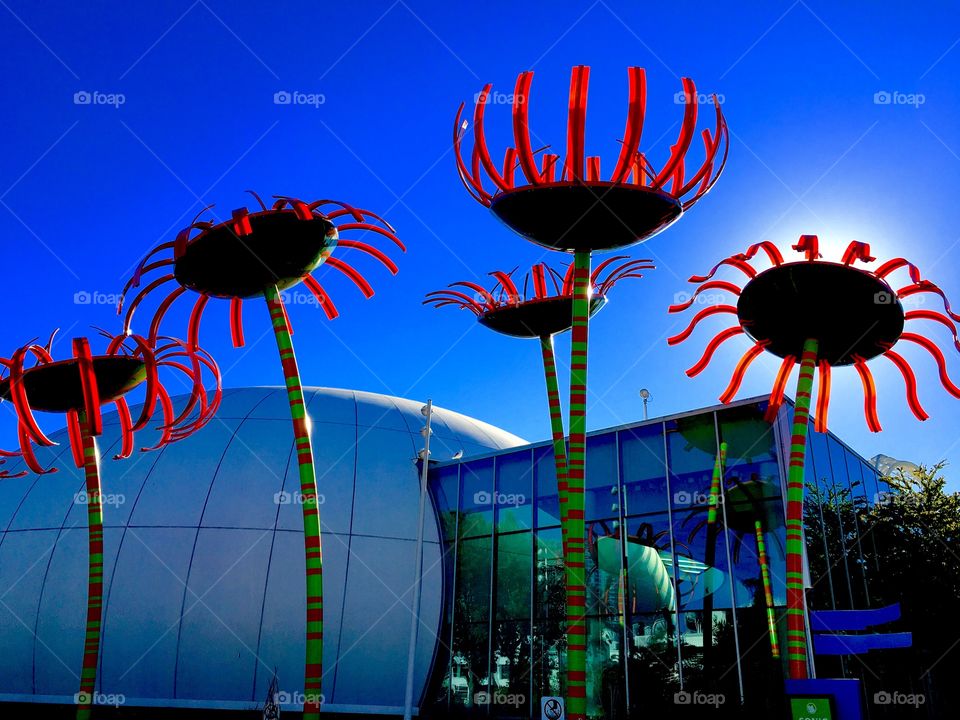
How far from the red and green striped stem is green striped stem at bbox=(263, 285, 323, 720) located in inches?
270

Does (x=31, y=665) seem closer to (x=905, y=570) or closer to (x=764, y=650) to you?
(x=764, y=650)

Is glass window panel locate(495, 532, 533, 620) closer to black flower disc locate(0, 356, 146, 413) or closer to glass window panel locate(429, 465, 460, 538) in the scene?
glass window panel locate(429, 465, 460, 538)

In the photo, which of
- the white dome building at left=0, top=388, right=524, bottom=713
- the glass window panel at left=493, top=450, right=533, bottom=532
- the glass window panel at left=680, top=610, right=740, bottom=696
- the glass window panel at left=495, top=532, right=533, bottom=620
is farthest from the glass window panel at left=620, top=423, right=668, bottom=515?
the white dome building at left=0, top=388, right=524, bottom=713

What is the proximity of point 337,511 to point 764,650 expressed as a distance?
13.1 meters

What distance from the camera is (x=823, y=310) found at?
13.0 metres

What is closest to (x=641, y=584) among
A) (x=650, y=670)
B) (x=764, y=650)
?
(x=650, y=670)

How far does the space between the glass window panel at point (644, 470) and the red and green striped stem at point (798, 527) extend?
7206 millimetres

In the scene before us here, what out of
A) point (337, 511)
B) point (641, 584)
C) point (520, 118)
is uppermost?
point (520, 118)

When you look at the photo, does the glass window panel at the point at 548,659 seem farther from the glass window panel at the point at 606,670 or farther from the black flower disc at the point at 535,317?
the black flower disc at the point at 535,317

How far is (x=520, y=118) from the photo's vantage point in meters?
10.6

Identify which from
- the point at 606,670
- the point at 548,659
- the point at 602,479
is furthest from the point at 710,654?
the point at 602,479

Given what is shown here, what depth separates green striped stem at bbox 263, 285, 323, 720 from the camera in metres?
10.0

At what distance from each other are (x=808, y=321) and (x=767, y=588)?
736 cm

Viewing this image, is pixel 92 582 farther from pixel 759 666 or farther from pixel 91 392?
pixel 759 666
